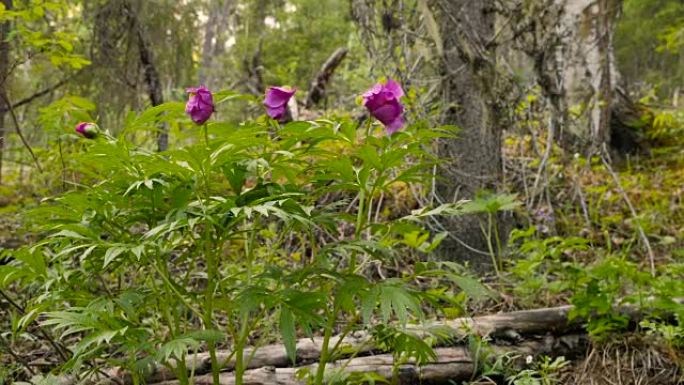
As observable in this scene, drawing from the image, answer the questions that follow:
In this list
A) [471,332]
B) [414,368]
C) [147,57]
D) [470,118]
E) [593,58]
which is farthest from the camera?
[593,58]

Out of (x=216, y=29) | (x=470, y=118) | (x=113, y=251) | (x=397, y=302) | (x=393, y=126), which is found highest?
(x=216, y=29)

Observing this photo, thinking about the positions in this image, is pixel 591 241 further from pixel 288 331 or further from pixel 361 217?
pixel 288 331

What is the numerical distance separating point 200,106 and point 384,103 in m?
0.46

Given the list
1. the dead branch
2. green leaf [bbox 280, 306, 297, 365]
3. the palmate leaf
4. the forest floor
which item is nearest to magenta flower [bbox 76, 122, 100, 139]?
green leaf [bbox 280, 306, 297, 365]

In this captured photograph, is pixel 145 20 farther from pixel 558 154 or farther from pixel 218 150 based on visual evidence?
pixel 218 150

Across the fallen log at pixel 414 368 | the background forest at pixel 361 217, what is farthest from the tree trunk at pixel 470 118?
the fallen log at pixel 414 368

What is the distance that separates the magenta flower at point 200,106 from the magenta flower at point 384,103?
38cm

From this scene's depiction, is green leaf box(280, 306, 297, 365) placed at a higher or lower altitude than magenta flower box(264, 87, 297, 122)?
lower

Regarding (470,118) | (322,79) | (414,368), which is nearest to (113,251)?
(414,368)

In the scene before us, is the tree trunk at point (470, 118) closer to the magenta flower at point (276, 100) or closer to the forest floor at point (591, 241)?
the forest floor at point (591, 241)

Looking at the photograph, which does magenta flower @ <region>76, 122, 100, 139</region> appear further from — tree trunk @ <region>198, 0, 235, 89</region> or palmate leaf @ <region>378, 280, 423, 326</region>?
tree trunk @ <region>198, 0, 235, 89</region>

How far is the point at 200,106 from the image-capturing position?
140 cm

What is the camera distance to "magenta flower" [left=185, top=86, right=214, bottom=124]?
1.39 meters

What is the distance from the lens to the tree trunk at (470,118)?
3.35 meters
